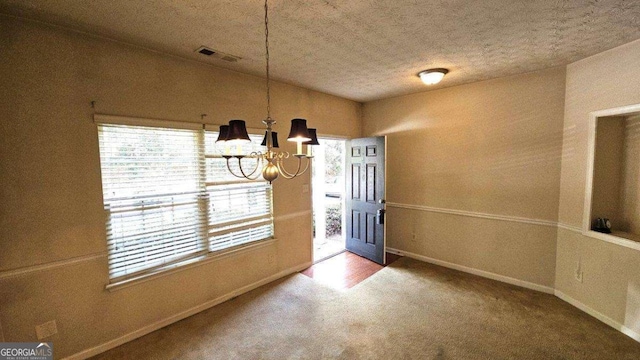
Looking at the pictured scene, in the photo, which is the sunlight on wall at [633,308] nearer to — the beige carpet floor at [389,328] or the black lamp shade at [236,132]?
the beige carpet floor at [389,328]

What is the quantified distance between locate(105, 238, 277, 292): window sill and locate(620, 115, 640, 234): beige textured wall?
3856 mm

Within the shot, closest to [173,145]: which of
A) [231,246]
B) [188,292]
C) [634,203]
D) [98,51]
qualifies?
[98,51]

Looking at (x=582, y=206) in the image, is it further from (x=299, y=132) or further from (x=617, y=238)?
(x=299, y=132)

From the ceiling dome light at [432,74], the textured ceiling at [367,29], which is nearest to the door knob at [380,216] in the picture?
the ceiling dome light at [432,74]

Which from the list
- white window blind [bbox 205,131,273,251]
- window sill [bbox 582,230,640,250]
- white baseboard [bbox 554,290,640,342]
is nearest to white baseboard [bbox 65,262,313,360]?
white window blind [bbox 205,131,273,251]

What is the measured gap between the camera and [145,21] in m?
1.96

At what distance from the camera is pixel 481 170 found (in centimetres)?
357

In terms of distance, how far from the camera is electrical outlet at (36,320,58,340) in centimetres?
199

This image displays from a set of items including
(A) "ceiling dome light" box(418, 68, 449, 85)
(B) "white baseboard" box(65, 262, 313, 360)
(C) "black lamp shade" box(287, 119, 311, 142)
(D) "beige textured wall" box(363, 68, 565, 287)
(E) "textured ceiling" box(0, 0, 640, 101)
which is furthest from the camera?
(D) "beige textured wall" box(363, 68, 565, 287)

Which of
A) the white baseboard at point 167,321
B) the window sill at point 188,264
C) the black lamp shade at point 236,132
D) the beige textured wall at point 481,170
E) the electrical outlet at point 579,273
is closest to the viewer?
the black lamp shade at point 236,132

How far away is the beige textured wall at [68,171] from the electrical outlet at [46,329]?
3 cm

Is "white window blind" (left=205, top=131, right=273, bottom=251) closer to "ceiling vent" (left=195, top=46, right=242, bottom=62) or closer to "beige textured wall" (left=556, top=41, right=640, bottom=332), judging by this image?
"ceiling vent" (left=195, top=46, right=242, bottom=62)

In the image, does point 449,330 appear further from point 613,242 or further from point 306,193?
point 306,193

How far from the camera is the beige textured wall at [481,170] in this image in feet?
10.3
